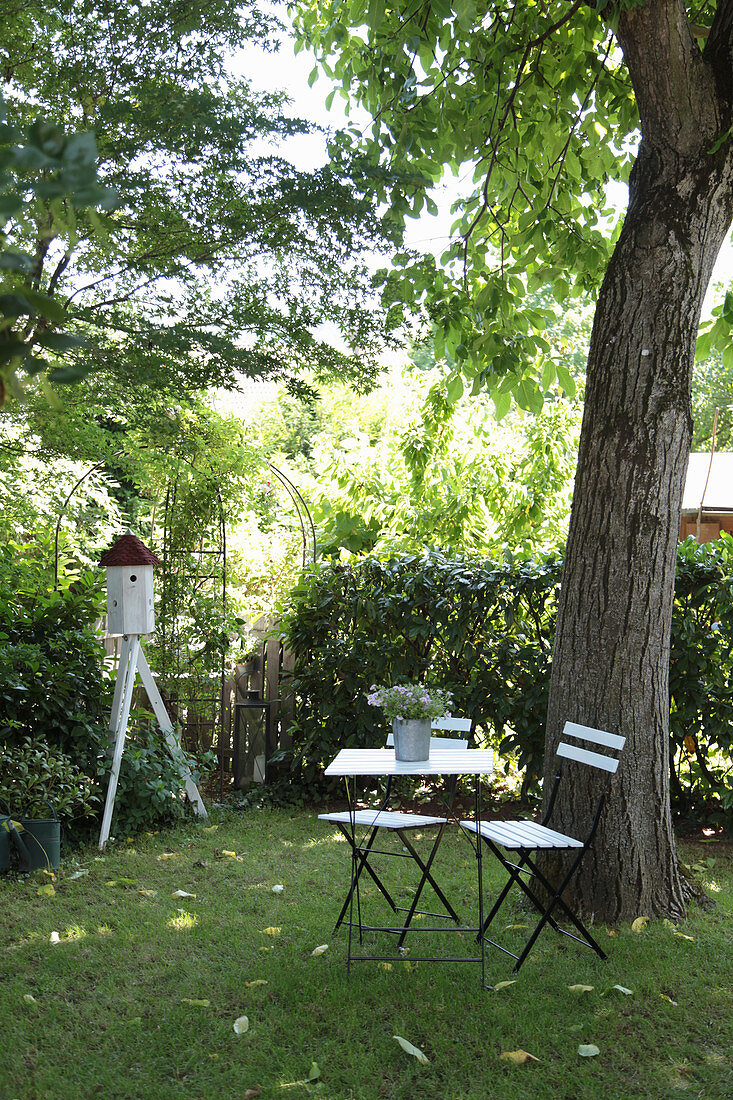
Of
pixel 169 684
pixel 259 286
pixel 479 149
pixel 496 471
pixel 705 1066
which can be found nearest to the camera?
pixel 705 1066

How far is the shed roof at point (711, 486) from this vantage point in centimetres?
1223

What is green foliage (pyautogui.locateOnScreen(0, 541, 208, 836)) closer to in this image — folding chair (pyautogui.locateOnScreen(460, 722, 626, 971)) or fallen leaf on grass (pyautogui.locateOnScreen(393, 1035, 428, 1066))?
folding chair (pyautogui.locateOnScreen(460, 722, 626, 971))

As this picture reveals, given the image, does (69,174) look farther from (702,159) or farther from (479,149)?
(479,149)

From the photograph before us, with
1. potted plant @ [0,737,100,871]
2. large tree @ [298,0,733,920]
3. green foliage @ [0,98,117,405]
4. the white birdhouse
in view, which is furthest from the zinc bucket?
green foliage @ [0,98,117,405]

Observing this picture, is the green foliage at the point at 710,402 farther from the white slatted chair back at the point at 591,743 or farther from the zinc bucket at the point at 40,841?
the zinc bucket at the point at 40,841

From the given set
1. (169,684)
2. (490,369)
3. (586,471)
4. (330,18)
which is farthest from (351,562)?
(330,18)

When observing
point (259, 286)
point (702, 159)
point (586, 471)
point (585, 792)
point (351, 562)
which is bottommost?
point (585, 792)

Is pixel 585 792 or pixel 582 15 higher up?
pixel 582 15

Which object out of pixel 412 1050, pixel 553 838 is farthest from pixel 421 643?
pixel 412 1050

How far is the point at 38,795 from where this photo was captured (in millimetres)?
4883

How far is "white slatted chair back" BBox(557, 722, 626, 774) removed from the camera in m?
3.68

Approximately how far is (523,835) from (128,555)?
301 centimetres

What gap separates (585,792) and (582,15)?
4.13 metres

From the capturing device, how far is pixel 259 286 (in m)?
3.86
